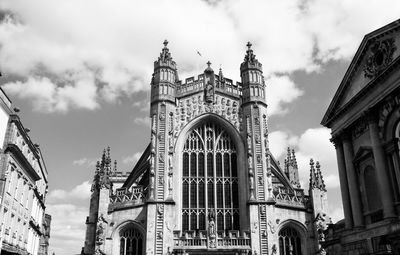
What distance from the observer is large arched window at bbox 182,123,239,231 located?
1325 inches

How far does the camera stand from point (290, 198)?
34.6m

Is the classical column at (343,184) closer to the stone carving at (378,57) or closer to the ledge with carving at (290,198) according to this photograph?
the stone carving at (378,57)

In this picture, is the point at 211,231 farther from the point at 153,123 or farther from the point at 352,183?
the point at 352,183

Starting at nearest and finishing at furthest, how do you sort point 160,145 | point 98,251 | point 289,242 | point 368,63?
point 368,63 → point 98,251 → point 289,242 → point 160,145

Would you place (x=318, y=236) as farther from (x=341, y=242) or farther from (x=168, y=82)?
(x=168, y=82)

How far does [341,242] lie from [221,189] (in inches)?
477

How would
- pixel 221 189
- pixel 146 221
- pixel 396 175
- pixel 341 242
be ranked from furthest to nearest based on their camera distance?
pixel 221 189, pixel 146 221, pixel 341 242, pixel 396 175

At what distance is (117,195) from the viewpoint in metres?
33.6

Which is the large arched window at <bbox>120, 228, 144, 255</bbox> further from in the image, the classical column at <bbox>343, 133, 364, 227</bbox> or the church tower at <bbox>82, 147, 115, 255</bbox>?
the classical column at <bbox>343, 133, 364, 227</bbox>

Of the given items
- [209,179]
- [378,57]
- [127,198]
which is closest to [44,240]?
[127,198]

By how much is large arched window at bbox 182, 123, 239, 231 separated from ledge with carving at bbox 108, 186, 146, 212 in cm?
342

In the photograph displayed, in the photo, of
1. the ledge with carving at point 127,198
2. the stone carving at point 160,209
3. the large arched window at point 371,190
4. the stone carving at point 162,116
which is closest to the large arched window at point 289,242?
the stone carving at point 160,209

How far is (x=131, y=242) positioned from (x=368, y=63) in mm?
21143

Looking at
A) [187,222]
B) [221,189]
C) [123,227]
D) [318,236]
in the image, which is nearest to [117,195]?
[123,227]
